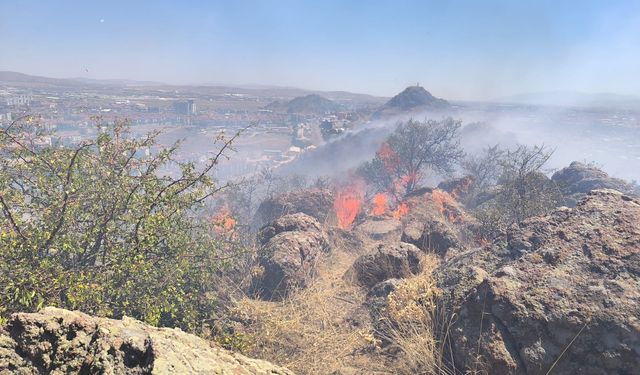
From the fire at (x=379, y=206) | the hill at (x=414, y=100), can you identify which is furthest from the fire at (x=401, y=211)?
the hill at (x=414, y=100)

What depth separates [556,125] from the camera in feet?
240

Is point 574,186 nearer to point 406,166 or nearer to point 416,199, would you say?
point 416,199

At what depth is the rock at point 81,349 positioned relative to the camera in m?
2.17

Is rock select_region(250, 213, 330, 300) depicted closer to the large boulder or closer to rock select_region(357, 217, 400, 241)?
rock select_region(357, 217, 400, 241)

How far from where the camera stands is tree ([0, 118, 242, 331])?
4.24 m

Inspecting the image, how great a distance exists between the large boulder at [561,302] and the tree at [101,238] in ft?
11.8

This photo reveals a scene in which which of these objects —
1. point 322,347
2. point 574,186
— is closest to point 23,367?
point 322,347

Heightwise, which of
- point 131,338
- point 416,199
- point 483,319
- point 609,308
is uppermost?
point 131,338

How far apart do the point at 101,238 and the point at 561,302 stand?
583 cm

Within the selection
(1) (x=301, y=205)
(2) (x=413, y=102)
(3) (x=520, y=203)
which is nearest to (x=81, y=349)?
(3) (x=520, y=203)

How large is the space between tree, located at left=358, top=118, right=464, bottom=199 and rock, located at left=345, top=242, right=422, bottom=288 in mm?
18471

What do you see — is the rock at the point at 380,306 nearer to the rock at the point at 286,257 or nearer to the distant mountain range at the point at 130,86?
the rock at the point at 286,257

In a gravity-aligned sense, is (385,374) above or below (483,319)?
below

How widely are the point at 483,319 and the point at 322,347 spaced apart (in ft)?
7.75
